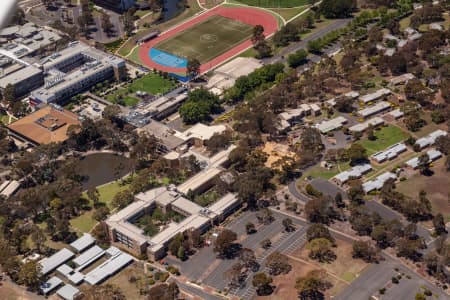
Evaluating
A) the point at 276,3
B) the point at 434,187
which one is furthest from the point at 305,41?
the point at 434,187

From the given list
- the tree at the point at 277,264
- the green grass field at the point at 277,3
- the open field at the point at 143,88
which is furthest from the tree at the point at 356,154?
the green grass field at the point at 277,3

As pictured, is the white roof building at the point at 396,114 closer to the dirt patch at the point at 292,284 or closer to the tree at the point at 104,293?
the dirt patch at the point at 292,284

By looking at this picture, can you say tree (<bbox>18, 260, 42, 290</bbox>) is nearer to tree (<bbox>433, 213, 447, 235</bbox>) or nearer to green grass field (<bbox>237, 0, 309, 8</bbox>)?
tree (<bbox>433, 213, 447, 235</bbox>)

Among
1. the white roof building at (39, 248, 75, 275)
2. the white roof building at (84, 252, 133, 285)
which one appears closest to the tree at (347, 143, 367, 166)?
the white roof building at (84, 252, 133, 285)

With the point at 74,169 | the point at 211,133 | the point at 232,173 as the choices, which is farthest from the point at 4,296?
the point at 211,133

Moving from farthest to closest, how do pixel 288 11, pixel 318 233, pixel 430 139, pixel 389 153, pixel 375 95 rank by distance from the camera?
pixel 288 11
pixel 375 95
pixel 430 139
pixel 389 153
pixel 318 233

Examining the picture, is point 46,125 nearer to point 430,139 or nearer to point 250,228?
point 250,228
